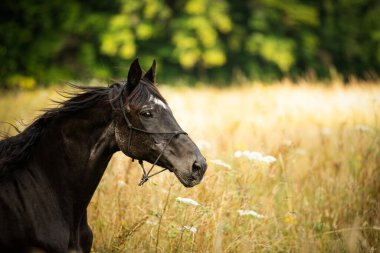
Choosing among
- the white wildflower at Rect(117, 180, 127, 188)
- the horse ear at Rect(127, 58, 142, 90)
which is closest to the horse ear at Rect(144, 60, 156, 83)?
the horse ear at Rect(127, 58, 142, 90)

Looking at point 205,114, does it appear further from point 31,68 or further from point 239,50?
point 239,50

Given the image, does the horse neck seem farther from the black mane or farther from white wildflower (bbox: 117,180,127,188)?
white wildflower (bbox: 117,180,127,188)

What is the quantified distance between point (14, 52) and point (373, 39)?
19.8m

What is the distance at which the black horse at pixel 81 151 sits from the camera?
2510 millimetres

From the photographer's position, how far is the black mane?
8.59ft

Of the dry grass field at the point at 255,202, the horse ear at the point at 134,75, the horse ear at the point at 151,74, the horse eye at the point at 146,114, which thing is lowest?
the dry grass field at the point at 255,202

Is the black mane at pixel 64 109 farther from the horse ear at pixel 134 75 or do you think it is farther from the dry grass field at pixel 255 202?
the dry grass field at pixel 255 202

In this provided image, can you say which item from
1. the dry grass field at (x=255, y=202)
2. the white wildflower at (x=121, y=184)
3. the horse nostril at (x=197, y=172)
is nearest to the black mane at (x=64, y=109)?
the horse nostril at (x=197, y=172)

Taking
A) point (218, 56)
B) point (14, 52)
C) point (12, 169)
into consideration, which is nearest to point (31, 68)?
point (14, 52)

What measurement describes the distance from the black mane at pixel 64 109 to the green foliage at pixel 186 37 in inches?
627

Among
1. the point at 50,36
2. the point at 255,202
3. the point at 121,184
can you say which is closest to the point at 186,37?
the point at 50,36

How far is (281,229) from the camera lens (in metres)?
4.00

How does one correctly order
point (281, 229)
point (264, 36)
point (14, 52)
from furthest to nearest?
point (264, 36) → point (14, 52) → point (281, 229)

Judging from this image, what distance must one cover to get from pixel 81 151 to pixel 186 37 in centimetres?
1828
